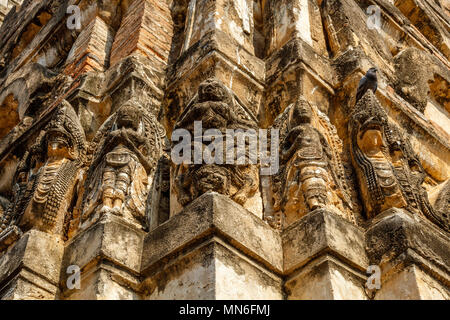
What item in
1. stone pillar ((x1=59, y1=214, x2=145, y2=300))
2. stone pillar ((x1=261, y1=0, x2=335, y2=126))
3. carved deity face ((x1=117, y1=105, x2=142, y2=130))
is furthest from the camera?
stone pillar ((x1=261, y1=0, x2=335, y2=126))

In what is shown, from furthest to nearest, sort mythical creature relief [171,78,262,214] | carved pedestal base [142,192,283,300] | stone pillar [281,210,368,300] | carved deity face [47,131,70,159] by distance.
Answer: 1. carved deity face [47,131,70,159]
2. mythical creature relief [171,78,262,214]
3. stone pillar [281,210,368,300]
4. carved pedestal base [142,192,283,300]

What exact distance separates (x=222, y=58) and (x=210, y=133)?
1015 mm

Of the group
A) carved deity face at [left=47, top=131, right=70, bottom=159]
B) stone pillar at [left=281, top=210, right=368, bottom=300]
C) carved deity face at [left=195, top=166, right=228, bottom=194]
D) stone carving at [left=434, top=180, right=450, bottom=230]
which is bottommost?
stone pillar at [left=281, top=210, right=368, bottom=300]

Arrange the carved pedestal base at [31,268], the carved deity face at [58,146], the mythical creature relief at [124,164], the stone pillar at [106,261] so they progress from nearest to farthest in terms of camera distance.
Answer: the stone pillar at [106,261], the carved pedestal base at [31,268], the mythical creature relief at [124,164], the carved deity face at [58,146]

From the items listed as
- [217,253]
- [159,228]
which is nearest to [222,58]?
[159,228]

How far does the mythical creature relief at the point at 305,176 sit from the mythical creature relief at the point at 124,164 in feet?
2.99

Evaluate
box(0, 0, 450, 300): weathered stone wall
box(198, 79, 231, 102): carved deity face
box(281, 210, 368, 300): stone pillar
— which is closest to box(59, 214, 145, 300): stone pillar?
box(0, 0, 450, 300): weathered stone wall

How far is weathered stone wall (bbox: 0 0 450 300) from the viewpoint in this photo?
354 cm

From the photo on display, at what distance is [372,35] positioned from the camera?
20.8 feet

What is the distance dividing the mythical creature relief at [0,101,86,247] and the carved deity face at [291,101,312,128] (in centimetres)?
163

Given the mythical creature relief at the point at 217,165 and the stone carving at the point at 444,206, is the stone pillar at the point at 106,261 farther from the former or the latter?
the stone carving at the point at 444,206

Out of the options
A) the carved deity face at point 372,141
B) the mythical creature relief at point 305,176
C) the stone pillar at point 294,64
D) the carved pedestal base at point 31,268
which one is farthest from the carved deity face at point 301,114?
the carved pedestal base at point 31,268

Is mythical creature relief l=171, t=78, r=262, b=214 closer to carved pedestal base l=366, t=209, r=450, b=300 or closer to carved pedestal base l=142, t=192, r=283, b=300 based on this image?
carved pedestal base l=142, t=192, r=283, b=300

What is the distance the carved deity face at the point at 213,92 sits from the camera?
4355mm
